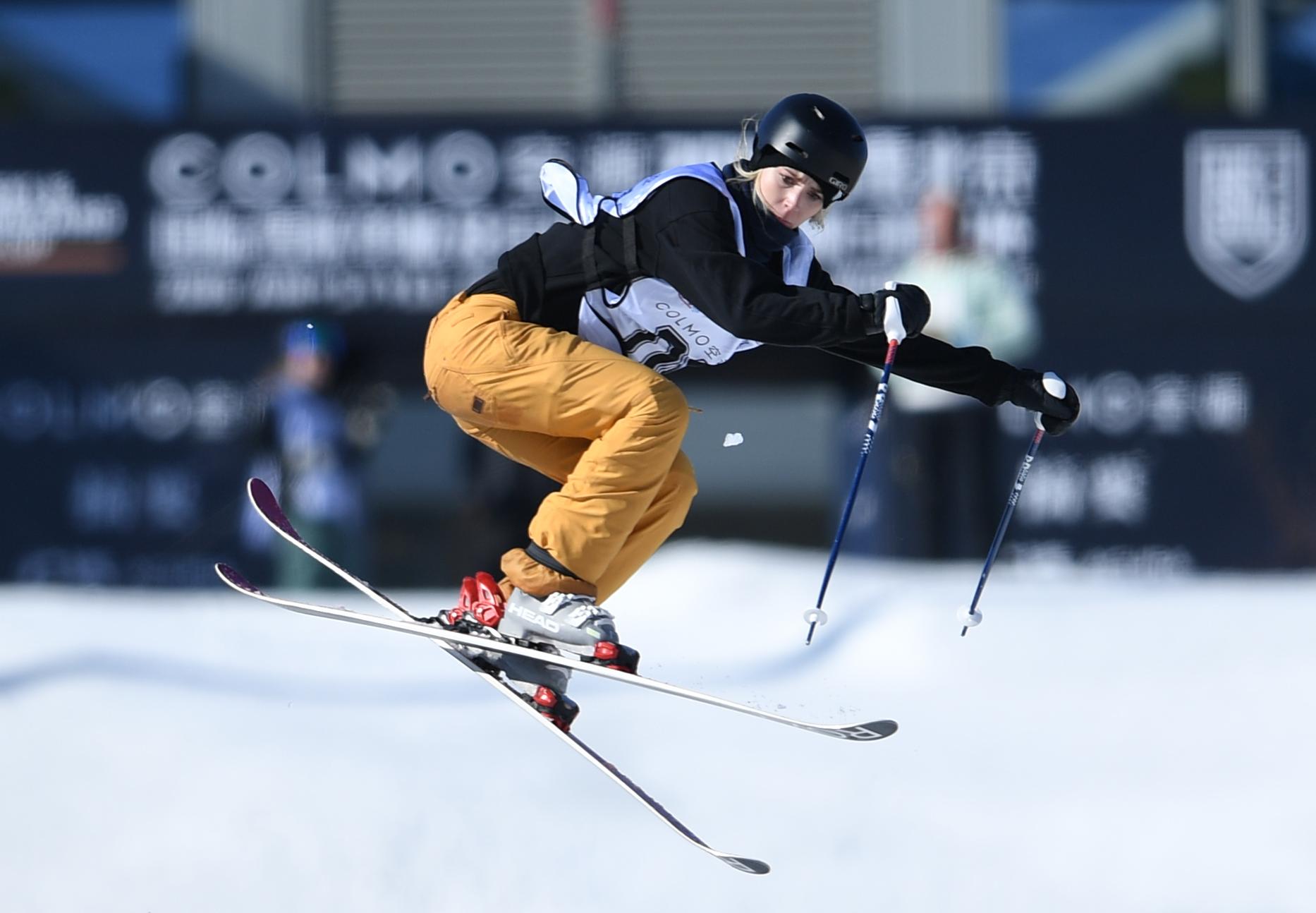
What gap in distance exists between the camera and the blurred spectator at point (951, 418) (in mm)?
7453

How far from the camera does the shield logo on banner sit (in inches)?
360

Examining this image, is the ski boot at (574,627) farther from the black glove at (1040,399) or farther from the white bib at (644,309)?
the black glove at (1040,399)

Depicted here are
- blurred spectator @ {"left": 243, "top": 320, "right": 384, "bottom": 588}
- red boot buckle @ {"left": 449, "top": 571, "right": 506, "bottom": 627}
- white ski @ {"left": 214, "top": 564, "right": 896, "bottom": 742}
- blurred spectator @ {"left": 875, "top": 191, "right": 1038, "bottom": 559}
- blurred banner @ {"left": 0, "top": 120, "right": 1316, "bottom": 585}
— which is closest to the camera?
white ski @ {"left": 214, "top": 564, "right": 896, "bottom": 742}

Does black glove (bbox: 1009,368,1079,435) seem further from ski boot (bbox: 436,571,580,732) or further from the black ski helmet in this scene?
ski boot (bbox: 436,571,580,732)

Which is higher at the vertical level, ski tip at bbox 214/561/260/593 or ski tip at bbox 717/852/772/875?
ski tip at bbox 214/561/260/593

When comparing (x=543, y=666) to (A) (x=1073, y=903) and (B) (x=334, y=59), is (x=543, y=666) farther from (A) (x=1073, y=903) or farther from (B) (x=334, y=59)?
(B) (x=334, y=59)

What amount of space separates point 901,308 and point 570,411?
93 cm

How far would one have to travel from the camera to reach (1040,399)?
421 centimetres

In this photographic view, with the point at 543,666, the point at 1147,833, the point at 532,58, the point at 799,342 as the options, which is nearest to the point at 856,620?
the point at 1147,833

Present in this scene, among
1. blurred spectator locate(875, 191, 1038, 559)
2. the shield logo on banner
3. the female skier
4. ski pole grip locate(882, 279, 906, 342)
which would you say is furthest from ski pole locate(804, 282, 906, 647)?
the shield logo on banner

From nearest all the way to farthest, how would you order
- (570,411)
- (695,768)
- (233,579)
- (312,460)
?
(570,411) → (233,579) → (695,768) → (312,460)

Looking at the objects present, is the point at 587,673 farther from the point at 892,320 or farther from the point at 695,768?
the point at 892,320

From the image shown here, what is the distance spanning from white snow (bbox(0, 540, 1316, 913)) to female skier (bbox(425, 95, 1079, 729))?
2.07 ft

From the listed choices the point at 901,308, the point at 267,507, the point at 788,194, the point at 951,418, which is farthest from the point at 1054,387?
the point at 951,418
